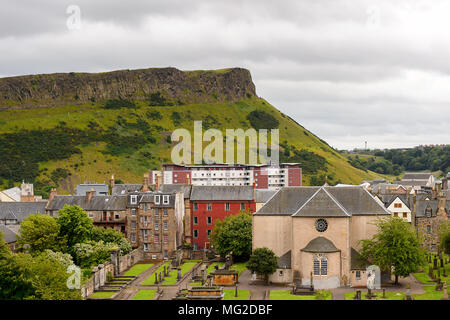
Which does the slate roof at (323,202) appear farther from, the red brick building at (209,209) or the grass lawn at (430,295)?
the red brick building at (209,209)

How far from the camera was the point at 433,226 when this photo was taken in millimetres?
97000

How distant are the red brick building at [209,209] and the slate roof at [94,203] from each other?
12.4 meters

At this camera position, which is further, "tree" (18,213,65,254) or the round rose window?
"tree" (18,213,65,254)

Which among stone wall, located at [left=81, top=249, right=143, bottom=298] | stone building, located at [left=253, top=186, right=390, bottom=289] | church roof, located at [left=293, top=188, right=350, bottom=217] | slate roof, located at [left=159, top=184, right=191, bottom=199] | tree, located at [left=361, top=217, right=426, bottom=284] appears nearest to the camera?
tree, located at [left=361, top=217, right=426, bottom=284]

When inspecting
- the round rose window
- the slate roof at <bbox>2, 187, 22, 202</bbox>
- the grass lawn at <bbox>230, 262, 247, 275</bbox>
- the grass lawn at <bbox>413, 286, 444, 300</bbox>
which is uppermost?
the slate roof at <bbox>2, 187, 22, 202</bbox>

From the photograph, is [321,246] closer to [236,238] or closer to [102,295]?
[236,238]

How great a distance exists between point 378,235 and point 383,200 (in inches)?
1549

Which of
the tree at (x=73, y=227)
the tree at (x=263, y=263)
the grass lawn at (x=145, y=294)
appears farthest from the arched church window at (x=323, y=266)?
the tree at (x=73, y=227)

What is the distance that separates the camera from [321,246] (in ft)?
224

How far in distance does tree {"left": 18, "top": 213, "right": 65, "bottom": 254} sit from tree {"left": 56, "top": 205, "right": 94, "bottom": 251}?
137 centimetres

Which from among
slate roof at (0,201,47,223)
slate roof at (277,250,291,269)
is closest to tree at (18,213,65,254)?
slate roof at (0,201,47,223)

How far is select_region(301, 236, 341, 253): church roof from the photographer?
67.8m

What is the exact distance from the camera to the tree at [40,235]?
8188 cm

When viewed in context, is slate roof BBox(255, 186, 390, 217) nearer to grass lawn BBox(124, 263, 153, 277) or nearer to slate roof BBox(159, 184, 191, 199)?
grass lawn BBox(124, 263, 153, 277)
